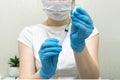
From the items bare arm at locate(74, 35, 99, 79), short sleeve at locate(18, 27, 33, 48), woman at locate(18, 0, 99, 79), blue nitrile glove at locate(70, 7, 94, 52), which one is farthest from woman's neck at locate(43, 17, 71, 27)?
blue nitrile glove at locate(70, 7, 94, 52)

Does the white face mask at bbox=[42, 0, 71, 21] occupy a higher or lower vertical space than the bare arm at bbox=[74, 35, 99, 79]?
higher

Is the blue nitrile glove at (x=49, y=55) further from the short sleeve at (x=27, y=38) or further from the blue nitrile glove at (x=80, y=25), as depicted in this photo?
the short sleeve at (x=27, y=38)

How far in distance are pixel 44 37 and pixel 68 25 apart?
0.48ft

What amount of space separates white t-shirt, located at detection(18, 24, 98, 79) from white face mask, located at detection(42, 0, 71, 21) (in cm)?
9

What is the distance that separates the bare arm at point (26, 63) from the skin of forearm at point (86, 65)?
24cm

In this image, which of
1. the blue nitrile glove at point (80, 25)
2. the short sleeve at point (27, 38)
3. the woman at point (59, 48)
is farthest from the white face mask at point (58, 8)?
the blue nitrile glove at point (80, 25)

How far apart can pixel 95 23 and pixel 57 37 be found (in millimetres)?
407

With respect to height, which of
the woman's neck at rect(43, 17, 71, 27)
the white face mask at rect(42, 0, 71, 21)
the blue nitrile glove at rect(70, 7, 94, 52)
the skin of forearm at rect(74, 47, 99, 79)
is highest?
the white face mask at rect(42, 0, 71, 21)

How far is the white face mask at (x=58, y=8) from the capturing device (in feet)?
4.18

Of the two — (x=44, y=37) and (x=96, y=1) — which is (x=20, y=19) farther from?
(x=96, y=1)

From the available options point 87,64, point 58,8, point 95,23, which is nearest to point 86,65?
point 87,64

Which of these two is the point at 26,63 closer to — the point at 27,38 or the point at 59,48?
the point at 27,38

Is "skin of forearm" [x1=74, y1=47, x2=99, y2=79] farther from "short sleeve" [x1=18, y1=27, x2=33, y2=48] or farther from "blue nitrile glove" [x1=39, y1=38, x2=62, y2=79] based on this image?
"short sleeve" [x1=18, y1=27, x2=33, y2=48]

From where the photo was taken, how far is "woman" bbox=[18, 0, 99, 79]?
1.01m
